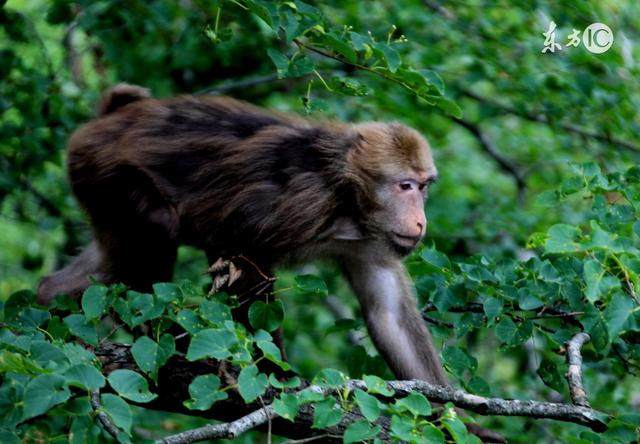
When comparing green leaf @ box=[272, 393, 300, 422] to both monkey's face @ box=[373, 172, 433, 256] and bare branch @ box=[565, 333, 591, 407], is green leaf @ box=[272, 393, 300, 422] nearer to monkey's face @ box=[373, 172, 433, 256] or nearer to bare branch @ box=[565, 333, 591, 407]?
bare branch @ box=[565, 333, 591, 407]

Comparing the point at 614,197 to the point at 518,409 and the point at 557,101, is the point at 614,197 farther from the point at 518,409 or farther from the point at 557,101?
the point at 557,101

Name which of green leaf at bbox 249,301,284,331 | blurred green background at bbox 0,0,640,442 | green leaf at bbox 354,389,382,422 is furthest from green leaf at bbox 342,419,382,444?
blurred green background at bbox 0,0,640,442

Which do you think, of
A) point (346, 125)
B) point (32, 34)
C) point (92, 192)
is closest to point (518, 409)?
point (346, 125)

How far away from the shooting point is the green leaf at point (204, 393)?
142 inches

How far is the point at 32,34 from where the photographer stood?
7801 millimetres

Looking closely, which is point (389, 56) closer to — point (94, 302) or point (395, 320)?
point (94, 302)

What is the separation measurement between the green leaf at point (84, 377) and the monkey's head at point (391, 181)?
3020mm

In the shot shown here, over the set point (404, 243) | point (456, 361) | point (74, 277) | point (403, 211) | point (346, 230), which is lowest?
point (74, 277)

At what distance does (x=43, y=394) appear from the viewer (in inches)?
124

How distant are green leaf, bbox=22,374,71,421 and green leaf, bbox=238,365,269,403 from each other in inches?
26.1

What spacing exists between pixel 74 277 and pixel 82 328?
303 centimetres

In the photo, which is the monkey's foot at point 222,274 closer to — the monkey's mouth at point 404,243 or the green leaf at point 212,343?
the green leaf at point 212,343

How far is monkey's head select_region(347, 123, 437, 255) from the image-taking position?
6.05m

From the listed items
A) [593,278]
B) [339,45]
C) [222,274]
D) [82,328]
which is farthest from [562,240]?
[82,328]
